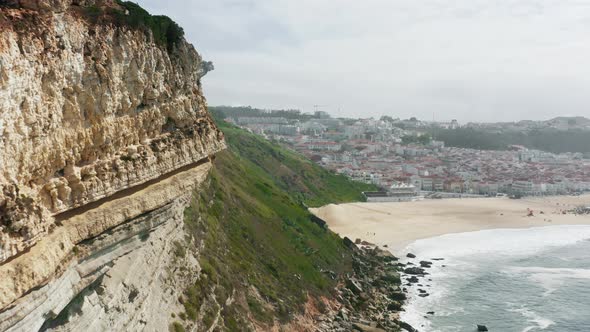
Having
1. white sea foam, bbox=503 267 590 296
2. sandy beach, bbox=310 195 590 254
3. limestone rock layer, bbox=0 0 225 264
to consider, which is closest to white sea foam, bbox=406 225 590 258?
sandy beach, bbox=310 195 590 254

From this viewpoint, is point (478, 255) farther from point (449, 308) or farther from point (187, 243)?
point (187, 243)

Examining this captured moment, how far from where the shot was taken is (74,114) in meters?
12.5

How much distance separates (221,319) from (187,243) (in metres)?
3.51

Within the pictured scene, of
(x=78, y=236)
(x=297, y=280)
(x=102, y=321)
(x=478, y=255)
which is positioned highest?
(x=78, y=236)

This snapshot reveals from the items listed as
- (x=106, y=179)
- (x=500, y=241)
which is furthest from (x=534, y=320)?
(x=106, y=179)

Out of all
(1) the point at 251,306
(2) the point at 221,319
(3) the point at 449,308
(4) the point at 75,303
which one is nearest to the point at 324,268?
(3) the point at 449,308

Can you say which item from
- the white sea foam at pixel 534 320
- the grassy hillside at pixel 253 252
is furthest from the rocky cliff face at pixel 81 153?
the white sea foam at pixel 534 320

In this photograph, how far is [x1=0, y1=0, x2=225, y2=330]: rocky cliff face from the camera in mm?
10148

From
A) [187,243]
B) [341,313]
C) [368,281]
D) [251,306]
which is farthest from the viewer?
[368,281]

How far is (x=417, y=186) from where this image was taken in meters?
103

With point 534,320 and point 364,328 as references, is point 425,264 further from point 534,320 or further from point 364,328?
point 364,328

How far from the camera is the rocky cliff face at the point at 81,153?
10148 mm

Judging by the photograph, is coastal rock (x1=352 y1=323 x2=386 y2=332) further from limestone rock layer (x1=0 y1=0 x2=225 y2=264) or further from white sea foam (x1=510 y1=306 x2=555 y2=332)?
limestone rock layer (x1=0 y1=0 x2=225 y2=264)

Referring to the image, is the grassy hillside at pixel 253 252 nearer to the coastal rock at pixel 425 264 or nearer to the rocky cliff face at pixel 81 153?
the rocky cliff face at pixel 81 153
